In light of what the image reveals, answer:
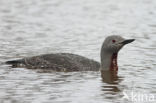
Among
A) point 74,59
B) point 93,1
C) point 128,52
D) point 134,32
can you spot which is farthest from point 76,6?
point 74,59

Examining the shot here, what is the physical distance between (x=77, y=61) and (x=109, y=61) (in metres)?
0.68

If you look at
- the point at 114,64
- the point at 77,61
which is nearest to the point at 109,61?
the point at 114,64

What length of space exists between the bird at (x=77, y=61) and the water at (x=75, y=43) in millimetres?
222

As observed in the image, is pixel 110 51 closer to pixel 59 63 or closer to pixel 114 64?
pixel 114 64

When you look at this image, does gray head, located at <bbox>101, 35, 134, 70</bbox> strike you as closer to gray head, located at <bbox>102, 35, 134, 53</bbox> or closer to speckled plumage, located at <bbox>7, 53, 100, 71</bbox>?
gray head, located at <bbox>102, 35, 134, 53</bbox>

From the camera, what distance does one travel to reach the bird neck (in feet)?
39.3

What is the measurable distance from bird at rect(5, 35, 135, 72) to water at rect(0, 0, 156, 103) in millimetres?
222

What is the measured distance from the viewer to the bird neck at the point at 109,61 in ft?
39.3

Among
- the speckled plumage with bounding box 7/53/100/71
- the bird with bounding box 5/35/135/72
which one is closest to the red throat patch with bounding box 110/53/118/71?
the bird with bounding box 5/35/135/72

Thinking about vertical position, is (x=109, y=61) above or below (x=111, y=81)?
above

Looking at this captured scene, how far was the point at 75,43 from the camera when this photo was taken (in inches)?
572

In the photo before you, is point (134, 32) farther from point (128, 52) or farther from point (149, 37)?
point (128, 52)

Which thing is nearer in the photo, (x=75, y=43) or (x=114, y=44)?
(x=114, y=44)

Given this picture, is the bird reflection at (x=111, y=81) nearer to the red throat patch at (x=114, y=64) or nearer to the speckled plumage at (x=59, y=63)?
the red throat patch at (x=114, y=64)
